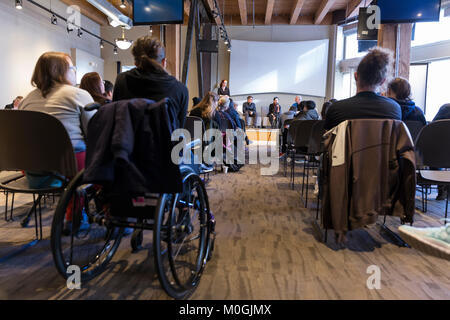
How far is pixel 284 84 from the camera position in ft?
40.5

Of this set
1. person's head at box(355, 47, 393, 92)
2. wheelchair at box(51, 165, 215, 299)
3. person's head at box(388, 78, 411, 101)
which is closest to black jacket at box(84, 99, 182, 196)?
wheelchair at box(51, 165, 215, 299)

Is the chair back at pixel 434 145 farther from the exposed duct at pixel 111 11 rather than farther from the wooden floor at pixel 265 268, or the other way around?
the exposed duct at pixel 111 11

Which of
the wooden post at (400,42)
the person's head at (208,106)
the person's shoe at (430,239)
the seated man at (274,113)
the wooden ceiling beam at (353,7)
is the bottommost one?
the person's shoe at (430,239)

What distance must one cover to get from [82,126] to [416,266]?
207 cm

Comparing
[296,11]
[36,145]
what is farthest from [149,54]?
[296,11]

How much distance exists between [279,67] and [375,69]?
424 inches

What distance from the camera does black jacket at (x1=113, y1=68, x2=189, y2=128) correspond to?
1.55 metres

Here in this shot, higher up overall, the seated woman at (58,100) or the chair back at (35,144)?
the seated woman at (58,100)

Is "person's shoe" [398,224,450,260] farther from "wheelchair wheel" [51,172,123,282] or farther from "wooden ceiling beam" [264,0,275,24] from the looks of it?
"wooden ceiling beam" [264,0,275,24]

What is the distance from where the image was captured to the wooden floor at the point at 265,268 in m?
1.46

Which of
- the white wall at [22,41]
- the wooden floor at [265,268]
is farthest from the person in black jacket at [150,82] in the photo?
the white wall at [22,41]

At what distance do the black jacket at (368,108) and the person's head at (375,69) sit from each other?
0.06 metres

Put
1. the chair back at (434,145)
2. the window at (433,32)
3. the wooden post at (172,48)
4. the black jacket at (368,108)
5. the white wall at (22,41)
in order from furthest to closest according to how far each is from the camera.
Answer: the window at (433,32)
the white wall at (22,41)
the wooden post at (172,48)
the chair back at (434,145)
the black jacket at (368,108)

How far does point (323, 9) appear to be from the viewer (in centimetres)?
1020
